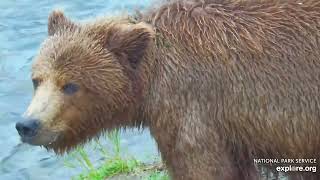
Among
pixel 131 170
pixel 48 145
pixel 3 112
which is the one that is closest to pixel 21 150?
pixel 3 112

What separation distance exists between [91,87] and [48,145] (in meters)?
0.47

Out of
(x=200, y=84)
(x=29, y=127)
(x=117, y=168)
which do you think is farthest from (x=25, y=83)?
(x=200, y=84)

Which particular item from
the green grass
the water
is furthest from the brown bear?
the water

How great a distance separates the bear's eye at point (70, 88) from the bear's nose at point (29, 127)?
0.27m

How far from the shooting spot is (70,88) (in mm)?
5051

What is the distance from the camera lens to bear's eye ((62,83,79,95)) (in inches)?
199

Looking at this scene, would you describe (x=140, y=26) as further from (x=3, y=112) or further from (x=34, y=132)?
(x=3, y=112)

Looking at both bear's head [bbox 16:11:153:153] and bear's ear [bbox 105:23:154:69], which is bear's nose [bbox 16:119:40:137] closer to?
bear's head [bbox 16:11:153:153]

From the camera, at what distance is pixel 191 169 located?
507cm

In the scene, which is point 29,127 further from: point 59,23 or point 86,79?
point 59,23

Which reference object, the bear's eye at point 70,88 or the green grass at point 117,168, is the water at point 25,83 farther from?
the bear's eye at point 70,88

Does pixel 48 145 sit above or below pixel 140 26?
below

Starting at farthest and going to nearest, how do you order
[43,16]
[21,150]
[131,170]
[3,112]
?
[43,16] → [3,112] → [21,150] → [131,170]

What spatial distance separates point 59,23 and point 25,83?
4925 mm
